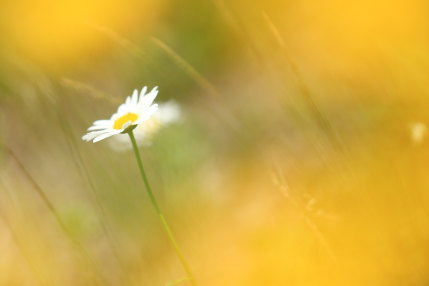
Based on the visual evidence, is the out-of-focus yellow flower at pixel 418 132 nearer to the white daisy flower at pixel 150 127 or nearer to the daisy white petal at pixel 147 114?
the daisy white petal at pixel 147 114

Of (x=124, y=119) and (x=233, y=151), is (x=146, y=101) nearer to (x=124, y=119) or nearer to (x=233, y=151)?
(x=124, y=119)

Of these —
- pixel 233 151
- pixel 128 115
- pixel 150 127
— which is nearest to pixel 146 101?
pixel 128 115

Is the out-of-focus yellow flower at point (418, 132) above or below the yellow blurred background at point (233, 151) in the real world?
below

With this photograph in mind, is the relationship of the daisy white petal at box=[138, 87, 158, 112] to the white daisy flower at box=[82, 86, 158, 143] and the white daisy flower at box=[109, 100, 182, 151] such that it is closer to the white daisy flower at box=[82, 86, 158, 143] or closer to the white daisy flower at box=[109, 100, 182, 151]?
the white daisy flower at box=[82, 86, 158, 143]

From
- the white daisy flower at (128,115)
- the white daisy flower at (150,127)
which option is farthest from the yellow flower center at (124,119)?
the white daisy flower at (150,127)

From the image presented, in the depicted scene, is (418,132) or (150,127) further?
(150,127)

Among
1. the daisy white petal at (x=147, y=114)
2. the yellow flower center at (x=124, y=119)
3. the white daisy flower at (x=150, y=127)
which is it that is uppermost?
the white daisy flower at (x=150, y=127)

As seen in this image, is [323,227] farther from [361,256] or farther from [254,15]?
[254,15]

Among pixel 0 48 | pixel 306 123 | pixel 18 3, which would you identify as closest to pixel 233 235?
pixel 306 123
